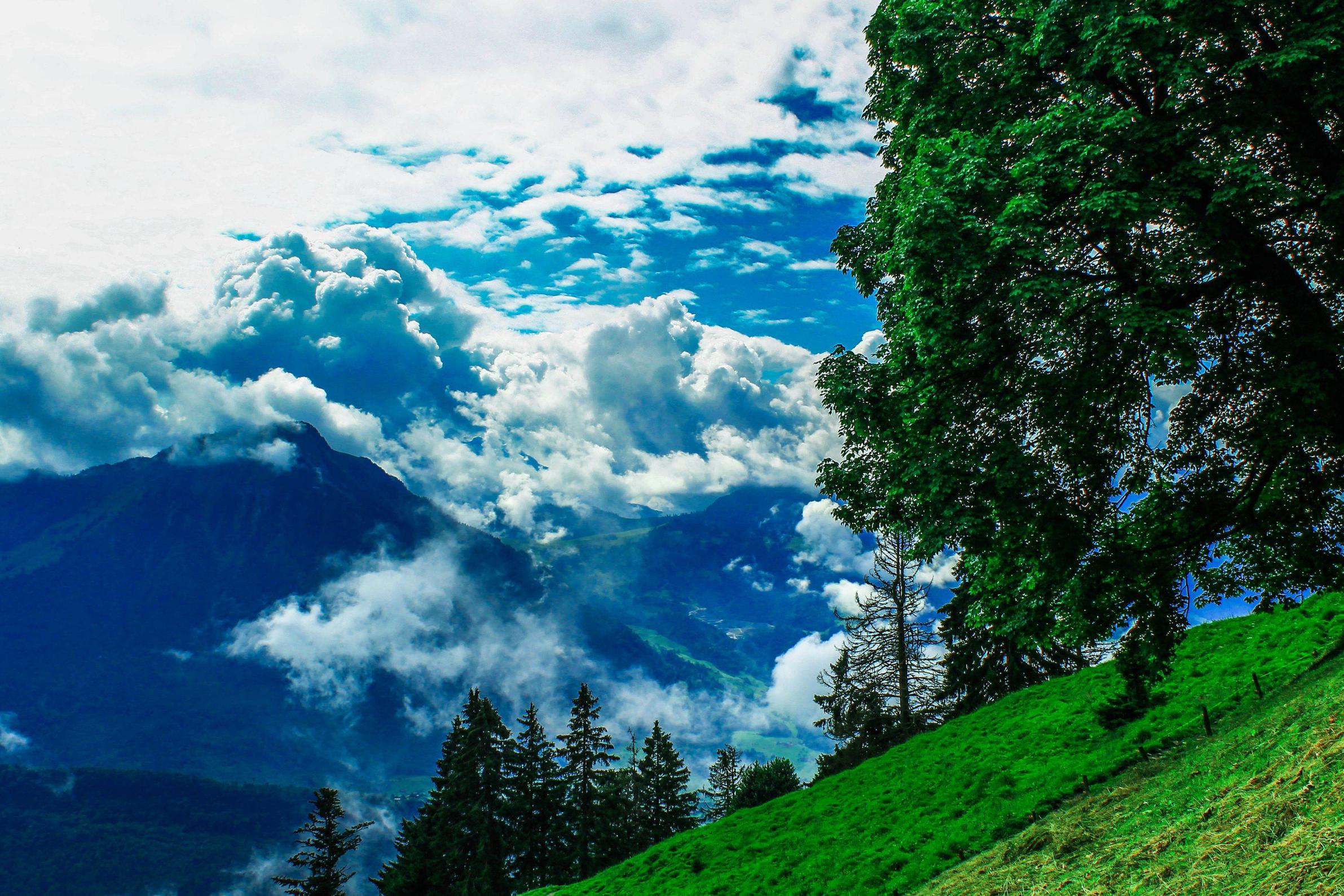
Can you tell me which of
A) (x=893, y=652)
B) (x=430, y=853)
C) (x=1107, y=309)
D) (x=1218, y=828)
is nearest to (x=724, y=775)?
(x=430, y=853)

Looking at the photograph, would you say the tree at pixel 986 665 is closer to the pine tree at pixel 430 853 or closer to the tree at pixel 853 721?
the tree at pixel 853 721

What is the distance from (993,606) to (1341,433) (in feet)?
16.3

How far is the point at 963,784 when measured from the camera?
18500 mm

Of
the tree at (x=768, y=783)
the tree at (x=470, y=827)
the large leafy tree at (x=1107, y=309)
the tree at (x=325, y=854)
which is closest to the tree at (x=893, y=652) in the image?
the tree at (x=768, y=783)

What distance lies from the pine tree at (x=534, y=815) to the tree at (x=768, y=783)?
45.6ft

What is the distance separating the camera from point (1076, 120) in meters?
9.28

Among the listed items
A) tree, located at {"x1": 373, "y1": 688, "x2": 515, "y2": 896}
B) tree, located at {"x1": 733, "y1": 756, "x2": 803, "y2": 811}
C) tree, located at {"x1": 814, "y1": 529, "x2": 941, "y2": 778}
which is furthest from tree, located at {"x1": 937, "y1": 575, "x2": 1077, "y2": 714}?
tree, located at {"x1": 373, "y1": 688, "x2": 515, "y2": 896}

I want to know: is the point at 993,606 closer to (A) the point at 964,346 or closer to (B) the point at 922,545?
(B) the point at 922,545

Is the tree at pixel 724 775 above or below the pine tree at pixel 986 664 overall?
above

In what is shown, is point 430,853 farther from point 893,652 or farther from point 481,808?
point 893,652

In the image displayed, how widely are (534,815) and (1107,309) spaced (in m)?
55.8

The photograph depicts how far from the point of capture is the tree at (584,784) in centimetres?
5616

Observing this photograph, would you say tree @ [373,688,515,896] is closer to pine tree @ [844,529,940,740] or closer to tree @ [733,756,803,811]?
tree @ [733,756,803,811]

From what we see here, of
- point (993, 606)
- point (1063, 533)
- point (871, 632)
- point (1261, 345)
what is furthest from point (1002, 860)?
point (871, 632)
